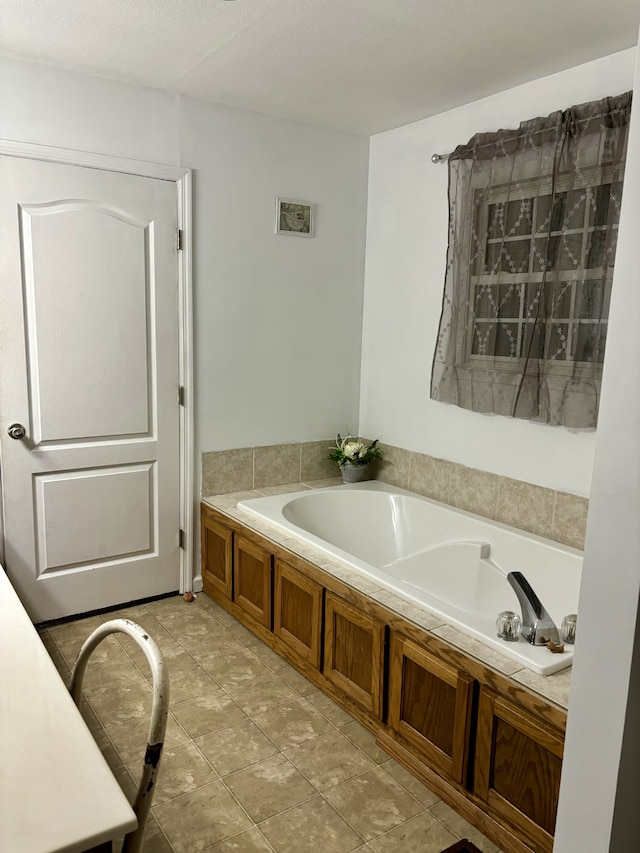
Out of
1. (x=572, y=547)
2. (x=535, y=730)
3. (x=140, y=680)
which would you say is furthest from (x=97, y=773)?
(x=572, y=547)

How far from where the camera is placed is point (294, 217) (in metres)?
3.43

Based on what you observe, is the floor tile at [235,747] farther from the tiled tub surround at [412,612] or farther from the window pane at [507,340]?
the window pane at [507,340]

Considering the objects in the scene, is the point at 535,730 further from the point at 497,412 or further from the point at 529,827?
the point at 497,412

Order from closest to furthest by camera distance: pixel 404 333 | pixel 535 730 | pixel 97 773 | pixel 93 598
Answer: pixel 97 773 → pixel 535 730 → pixel 93 598 → pixel 404 333

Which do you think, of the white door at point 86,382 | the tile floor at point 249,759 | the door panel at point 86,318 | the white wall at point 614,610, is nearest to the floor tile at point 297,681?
the tile floor at point 249,759

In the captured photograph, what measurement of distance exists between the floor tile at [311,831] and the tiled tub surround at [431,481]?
4.65 feet

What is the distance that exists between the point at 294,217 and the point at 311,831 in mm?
2733

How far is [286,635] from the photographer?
278 cm

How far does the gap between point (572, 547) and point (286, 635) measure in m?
1.24

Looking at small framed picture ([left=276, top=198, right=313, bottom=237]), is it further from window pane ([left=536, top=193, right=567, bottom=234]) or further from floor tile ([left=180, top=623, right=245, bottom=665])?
floor tile ([left=180, top=623, right=245, bottom=665])

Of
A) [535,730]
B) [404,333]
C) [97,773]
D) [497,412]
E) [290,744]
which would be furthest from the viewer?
[404,333]

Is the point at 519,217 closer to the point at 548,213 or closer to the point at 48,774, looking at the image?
the point at 548,213

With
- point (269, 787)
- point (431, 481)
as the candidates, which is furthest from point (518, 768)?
point (431, 481)

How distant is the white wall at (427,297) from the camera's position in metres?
2.67
